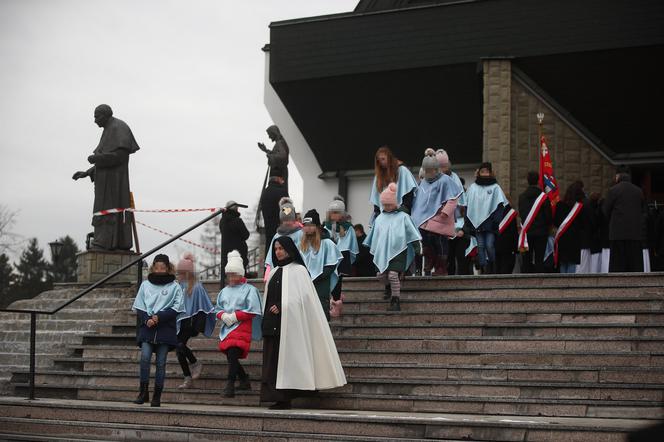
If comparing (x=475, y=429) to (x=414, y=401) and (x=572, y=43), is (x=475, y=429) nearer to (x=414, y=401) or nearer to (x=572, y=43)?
(x=414, y=401)

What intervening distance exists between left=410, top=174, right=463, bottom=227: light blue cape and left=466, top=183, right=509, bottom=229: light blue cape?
537 mm

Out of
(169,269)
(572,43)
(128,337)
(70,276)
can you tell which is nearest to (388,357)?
(169,269)

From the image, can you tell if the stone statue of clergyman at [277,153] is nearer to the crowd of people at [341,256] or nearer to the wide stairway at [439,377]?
the crowd of people at [341,256]

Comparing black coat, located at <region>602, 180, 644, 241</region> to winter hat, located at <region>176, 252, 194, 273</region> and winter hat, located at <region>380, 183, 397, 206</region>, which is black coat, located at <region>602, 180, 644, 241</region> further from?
winter hat, located at <region>176, 252, 194, 273</region>

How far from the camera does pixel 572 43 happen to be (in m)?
20.5

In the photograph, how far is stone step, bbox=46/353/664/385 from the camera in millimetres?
10812

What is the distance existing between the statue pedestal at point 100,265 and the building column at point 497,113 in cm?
714

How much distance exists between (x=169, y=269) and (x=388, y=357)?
2703mm

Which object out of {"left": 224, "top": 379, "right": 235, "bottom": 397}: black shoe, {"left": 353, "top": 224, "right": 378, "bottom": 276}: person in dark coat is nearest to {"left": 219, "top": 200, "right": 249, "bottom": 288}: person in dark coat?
{"left": 353, "top": 224, "right": 378, "bottom": 276}: person in dark coat

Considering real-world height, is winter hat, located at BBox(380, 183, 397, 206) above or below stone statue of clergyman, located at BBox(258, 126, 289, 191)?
below

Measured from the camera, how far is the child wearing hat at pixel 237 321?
1206 centimetres

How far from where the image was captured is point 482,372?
1156cm

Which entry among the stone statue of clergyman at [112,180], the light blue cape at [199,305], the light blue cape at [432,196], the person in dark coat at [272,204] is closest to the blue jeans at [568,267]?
the light blue cape at [432,196]

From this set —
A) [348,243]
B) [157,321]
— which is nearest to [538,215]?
[348,243]
